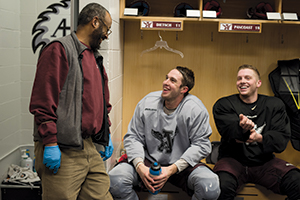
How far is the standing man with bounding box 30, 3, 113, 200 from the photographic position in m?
1.57

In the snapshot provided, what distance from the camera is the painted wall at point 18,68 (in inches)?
100

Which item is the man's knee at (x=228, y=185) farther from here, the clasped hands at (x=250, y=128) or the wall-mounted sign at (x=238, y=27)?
the wall-mounted sign at (x=238, y=27)

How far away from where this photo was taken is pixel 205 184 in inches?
88.4

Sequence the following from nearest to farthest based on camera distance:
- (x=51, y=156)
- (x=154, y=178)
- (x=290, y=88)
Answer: (x=51, y=156)
(x=154, y=178)
(x=290, y=88)

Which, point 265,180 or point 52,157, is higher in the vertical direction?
point 52,157

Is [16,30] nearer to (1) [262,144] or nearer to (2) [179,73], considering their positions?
(2) [179,73]

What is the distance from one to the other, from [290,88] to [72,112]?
7.36ft

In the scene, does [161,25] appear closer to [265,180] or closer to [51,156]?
[265,180]

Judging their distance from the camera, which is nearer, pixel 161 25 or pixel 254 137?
pixel 254 137

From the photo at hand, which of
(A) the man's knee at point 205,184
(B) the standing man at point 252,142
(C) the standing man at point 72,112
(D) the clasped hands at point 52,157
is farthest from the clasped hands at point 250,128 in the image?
(D) the clasped hands at point 52,157

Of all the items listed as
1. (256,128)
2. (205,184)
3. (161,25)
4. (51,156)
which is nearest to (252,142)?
(256,128)

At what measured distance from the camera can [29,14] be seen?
2.75m

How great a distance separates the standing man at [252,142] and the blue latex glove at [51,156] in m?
1.34

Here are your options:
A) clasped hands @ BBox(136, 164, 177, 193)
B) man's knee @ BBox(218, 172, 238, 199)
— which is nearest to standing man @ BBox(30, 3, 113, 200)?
clasped hands @ BBox(136, 164, 177, 193)
